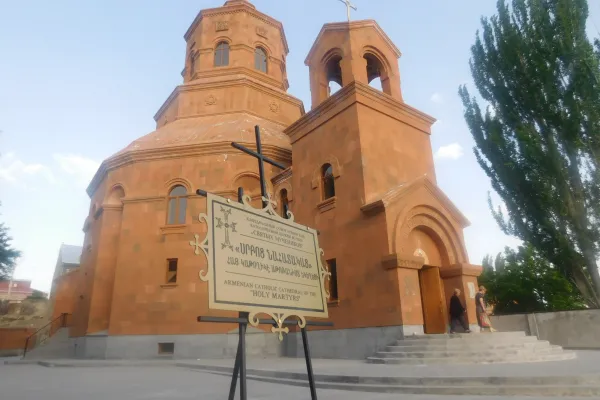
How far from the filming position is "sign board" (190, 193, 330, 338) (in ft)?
12.2

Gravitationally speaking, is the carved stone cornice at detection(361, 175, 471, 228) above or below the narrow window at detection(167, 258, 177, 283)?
above

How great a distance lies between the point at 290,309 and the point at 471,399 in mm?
3048

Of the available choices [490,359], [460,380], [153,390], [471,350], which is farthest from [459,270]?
[153,390]

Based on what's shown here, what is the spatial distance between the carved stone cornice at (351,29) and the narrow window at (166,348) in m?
11.8

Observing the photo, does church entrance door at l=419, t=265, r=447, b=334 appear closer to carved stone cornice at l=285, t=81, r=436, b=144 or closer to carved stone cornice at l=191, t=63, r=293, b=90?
carved stone cornice at l=285, t=81, r=436, b=144

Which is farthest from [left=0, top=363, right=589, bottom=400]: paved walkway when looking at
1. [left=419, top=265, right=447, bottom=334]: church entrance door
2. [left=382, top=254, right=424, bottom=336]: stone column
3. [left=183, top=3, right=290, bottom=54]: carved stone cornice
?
[left=183, top=3, right=290, bottom=54]: carved stone cornice

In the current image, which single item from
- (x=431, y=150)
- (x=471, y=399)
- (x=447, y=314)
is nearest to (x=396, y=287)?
(x=447, y=314)

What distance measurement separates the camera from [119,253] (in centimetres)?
1540

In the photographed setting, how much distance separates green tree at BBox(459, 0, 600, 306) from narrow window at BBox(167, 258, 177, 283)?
41.3 feet

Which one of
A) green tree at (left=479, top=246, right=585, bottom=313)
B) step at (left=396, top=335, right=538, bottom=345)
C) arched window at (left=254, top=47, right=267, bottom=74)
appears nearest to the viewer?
step at (left=396, top=335, right=538, bottom=345)

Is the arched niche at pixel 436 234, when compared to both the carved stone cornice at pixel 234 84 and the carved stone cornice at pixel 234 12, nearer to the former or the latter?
the carved stone cornice at pixel 234 84

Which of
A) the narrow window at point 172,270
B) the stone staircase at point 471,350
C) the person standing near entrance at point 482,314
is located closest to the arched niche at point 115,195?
the narrow window at point 172,270

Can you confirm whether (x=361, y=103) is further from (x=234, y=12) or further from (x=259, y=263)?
(x=234, y=12)

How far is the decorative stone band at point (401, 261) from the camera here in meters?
10.4
